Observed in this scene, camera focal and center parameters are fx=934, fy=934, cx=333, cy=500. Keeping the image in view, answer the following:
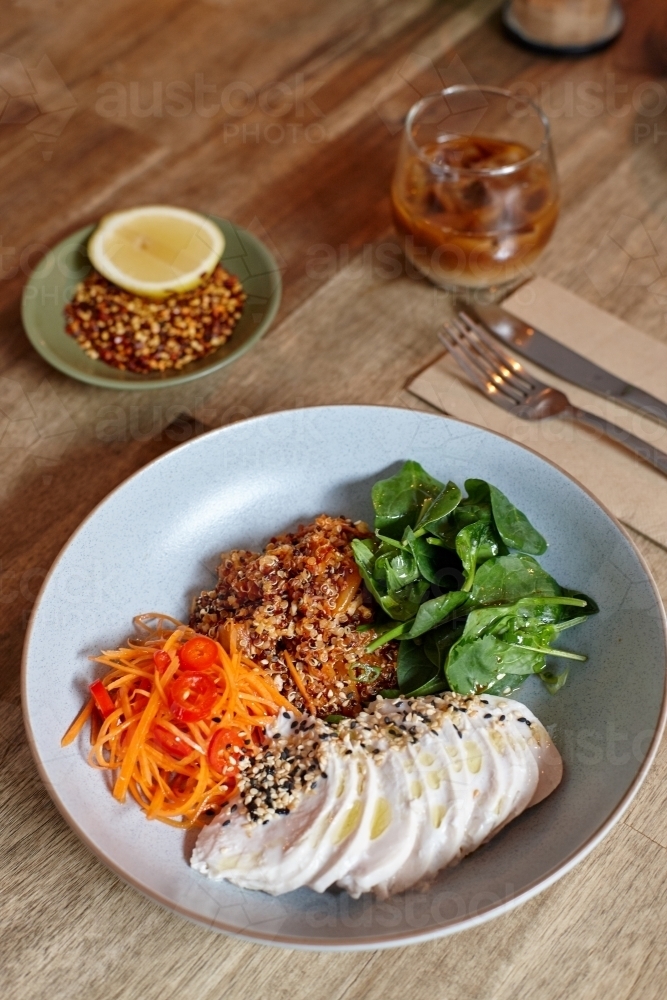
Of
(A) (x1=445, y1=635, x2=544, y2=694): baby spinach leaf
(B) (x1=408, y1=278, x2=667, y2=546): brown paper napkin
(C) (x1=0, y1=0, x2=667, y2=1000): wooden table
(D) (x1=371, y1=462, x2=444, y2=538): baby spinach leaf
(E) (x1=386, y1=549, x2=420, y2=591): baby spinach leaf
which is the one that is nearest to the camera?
(C) (x1=0, y1=0, x2=667, y2=1000): wooden table

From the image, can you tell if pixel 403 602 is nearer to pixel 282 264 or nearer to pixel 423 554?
pixel 423 554

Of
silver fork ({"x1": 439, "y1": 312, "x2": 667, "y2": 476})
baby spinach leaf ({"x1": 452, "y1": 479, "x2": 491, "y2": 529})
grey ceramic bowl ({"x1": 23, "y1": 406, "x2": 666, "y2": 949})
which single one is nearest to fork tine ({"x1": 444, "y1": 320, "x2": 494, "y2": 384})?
silver fork ({"x1": 439, "y1": 312, "x2": 667, "y2": 476})

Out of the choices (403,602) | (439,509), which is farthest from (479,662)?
(439,509)

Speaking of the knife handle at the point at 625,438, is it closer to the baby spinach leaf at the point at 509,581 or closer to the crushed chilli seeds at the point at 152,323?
the baby spinach leaf at the point at 509,581

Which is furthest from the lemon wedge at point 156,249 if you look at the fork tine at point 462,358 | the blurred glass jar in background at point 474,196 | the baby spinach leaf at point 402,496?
the baby spinach leaf at point 402,496

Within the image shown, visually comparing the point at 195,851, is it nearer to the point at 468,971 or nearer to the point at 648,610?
the point at 468,971

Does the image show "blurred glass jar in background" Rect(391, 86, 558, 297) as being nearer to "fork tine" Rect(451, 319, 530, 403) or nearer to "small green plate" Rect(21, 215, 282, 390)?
"fork tine" Rect(451, 319, 530, 403)
